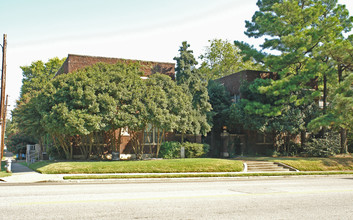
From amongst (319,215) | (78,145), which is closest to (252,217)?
(319,215)

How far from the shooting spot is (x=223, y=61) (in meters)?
58.3

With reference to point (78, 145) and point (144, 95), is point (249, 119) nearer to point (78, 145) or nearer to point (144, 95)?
point (144, 95)

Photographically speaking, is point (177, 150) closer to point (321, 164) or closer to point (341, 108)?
point (321, 164)

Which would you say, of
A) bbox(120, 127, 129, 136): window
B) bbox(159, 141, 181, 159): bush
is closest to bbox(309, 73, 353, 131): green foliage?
bbox(159, 141, 181, 159): bush

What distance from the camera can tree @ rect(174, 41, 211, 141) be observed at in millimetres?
27844

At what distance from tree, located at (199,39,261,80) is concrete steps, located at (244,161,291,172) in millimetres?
36082

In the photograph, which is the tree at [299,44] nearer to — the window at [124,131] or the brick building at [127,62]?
the brick building at [127,62]

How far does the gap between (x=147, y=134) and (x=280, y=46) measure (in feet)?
47.7

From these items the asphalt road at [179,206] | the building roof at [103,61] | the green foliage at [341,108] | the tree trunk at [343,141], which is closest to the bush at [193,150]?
the building roof at [103,61]

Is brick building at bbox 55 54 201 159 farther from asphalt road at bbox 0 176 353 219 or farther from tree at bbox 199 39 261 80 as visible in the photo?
tree at bbox 199 39 261 80


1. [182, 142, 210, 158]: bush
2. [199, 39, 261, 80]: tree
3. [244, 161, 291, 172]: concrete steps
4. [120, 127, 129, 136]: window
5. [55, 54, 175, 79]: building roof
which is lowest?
[244, 161, 291, 172]: concrete steps

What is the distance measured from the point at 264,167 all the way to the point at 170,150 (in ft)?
25.4

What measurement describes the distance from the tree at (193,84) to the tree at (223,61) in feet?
94.7

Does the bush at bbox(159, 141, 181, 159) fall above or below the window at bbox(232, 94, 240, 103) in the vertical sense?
below
